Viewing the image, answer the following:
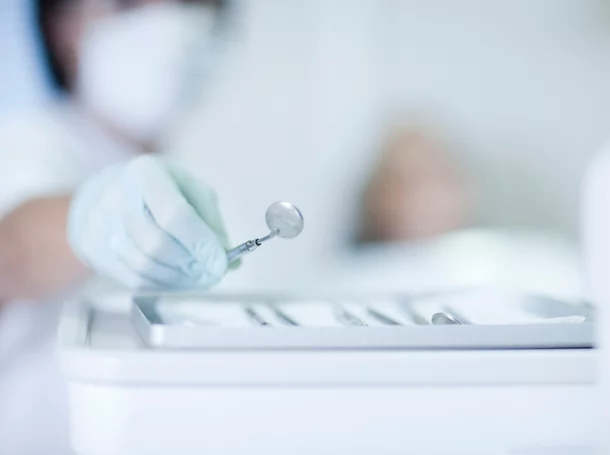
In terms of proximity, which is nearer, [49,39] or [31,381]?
[31,381]

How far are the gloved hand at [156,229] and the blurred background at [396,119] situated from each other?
1.15 m

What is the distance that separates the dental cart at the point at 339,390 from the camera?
1.28 feet

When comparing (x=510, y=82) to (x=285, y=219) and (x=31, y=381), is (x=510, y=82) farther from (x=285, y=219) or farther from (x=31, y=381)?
(x=285, y=219)

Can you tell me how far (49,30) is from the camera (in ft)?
5.21

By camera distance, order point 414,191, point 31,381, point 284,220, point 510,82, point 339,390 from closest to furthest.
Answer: point 339,390
point 284,220
point 31,381
point 414,191
point 510,82

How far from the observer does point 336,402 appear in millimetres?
400

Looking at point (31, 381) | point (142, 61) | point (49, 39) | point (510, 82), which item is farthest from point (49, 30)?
point (510, 82)

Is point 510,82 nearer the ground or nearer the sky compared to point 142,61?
nearer the sky

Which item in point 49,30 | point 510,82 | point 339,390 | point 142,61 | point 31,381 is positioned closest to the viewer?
point 339,390

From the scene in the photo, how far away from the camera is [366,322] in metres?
0.48

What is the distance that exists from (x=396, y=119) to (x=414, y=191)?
198mm

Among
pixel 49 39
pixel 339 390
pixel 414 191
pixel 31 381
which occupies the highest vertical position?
pixel 49 39

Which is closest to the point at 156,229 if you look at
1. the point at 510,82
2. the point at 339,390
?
the point at 339,390

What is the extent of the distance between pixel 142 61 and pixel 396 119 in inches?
28.2
